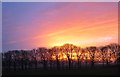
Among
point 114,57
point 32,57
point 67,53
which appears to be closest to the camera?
point 114,57

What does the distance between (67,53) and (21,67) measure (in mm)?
11521

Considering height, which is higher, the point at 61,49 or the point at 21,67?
the point at 61,49

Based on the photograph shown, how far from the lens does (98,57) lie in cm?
5550

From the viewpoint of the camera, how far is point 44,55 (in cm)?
5819

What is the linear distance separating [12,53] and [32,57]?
6206mm

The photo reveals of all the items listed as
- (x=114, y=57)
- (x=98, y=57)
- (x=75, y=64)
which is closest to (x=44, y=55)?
(x=75, y=64)

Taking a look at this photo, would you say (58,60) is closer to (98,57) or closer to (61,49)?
(61,49)

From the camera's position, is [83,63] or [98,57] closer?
[98,57]

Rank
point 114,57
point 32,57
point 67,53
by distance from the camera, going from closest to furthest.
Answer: point 114,57 → point 67,53 → point 32,57

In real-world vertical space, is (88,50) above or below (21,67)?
above

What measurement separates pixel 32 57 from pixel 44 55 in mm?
3395

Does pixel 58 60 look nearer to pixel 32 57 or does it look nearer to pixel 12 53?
pixel 32 57

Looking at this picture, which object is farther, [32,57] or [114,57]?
[32,57]

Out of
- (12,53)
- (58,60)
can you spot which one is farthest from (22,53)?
(58,60)
